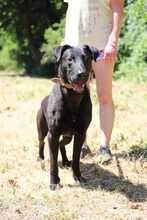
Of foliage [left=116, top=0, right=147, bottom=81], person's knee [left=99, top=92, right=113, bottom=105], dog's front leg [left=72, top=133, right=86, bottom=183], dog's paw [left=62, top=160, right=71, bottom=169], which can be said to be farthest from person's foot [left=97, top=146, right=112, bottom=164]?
foliage [left=116, top=0, right=147, bottom=81]

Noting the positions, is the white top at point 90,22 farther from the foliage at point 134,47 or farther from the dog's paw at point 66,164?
the foliage at point 134,47

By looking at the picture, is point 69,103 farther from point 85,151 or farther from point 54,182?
point 85,151

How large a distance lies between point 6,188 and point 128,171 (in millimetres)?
1407

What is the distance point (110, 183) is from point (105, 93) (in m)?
1.12

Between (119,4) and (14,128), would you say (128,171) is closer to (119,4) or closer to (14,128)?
(119,4)

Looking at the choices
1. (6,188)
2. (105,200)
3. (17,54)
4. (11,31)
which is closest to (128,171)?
(105,200)

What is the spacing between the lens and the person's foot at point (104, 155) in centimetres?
679

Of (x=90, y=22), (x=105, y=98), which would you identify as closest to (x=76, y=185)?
(x=105, y=98)

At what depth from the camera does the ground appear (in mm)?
5320

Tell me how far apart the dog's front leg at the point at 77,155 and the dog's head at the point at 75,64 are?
0.56 metres

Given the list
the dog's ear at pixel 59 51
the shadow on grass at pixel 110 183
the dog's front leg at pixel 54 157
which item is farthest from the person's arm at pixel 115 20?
the shadow on grass at pixel 110 183

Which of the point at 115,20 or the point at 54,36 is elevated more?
the point at 115,20

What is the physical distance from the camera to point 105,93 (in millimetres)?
6789

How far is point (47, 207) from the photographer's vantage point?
539 cm
